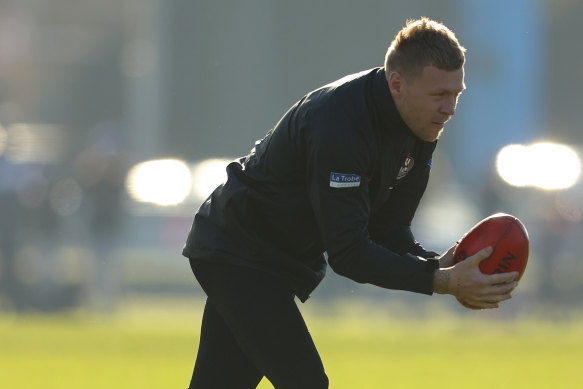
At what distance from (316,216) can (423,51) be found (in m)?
0.67

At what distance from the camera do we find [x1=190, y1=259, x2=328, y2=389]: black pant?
178 inches

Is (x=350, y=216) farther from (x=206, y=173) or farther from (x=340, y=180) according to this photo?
(x=206, y=173)

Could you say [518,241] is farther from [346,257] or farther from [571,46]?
[571,46]

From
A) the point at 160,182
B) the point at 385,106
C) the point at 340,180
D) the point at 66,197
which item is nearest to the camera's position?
the point at 340,180

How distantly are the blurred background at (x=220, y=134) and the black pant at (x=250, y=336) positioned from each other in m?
9.12

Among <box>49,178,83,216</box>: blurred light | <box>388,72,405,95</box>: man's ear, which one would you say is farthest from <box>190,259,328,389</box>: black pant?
<box>49,178,83,216</box>: blurred light

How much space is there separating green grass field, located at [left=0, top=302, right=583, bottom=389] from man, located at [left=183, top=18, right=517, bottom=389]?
421 cm

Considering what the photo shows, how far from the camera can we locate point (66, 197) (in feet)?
47.8

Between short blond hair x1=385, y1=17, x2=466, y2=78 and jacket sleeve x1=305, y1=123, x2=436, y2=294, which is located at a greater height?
short blond hair x1=385, y1=17, x2=466, y2=78

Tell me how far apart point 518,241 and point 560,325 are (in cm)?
973

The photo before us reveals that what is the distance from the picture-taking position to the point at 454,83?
451cm

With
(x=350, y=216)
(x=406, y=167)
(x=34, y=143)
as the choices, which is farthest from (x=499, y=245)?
(x=34, y=143)

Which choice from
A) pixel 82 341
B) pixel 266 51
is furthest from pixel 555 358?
pixel 266 51

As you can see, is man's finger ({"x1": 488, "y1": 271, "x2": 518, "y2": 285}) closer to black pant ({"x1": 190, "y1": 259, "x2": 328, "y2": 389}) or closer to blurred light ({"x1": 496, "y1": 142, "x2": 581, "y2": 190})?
black pant ({"x1": 190, "y1": 259, "x2": 328, "y2": 389})
